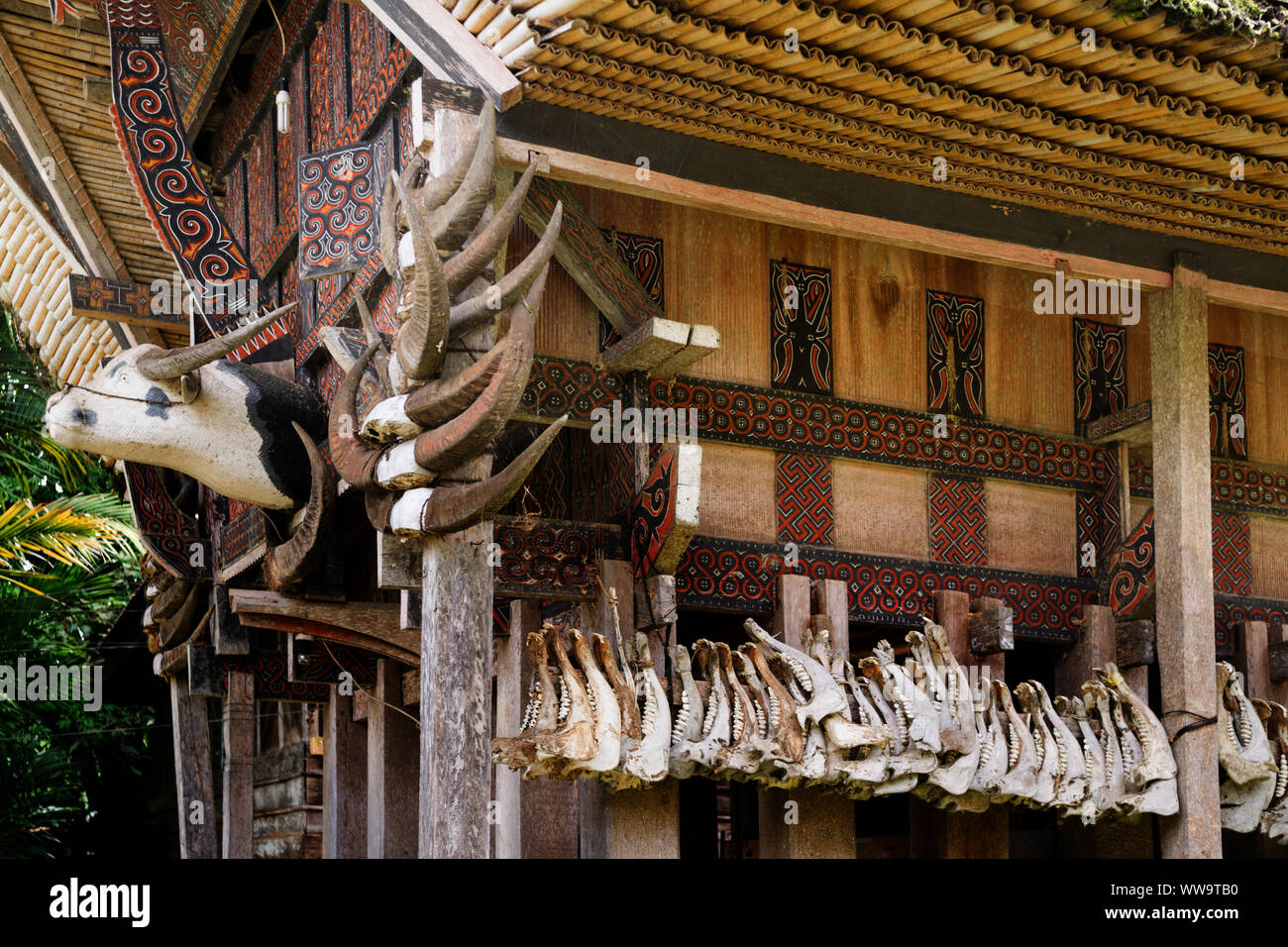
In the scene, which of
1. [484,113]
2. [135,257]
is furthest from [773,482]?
[135,257]

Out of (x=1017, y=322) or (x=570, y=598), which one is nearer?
(x=570, y=598)

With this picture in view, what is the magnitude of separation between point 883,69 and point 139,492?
5.77 metres

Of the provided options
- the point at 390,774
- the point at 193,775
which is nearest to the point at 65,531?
the point at 193,775

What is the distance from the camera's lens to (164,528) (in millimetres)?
11539

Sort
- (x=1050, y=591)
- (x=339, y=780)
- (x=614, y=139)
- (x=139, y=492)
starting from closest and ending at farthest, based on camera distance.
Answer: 1. (x=614, y=139)
2. (x=1050, y=591)
3. (x=139, y=492)
4. (x=339, y=780)

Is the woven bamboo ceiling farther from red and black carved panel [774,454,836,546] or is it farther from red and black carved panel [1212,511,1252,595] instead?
red and black carved panel [1212,511,1252,595]

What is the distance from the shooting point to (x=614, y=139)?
831 centimetres

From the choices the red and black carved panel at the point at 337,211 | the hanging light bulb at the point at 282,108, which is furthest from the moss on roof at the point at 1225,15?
the hanging light bulb at the point at 282,108

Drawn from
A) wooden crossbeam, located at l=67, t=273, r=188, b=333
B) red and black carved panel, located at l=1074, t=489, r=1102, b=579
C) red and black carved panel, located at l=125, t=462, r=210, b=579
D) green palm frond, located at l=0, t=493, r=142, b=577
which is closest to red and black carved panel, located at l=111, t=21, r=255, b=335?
wooden crossbeam, located at l=67, t=273, r=188, b=333

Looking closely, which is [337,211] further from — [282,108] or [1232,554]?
[1232,554]
